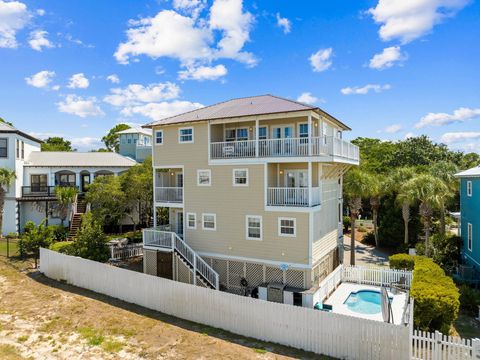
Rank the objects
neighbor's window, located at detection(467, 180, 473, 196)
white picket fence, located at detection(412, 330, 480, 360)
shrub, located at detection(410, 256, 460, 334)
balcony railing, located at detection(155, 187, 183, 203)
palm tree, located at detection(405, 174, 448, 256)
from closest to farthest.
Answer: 1. white picket fence, located at detection(412, 330, 480, 360)
2. shrub, located at detection(410, 256, 460, 334)
3. balcony railing, located at detection(155, 187, 183, 203)
4. neighbor's window, located at detection(467, 180, 473, 196)
5. palm tree, located at detection(405, 174, 448, 256)

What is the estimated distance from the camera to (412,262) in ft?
62.9

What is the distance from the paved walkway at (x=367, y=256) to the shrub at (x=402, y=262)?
4.82 meters

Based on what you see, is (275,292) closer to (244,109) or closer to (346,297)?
(346,297)

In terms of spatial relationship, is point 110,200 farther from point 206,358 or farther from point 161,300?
point 206,358

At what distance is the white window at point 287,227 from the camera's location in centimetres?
1722

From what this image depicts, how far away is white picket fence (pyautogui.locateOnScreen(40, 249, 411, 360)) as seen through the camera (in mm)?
10531

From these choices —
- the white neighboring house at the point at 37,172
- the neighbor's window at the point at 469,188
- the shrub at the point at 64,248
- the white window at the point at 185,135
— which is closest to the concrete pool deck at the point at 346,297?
the neighbor's window at the point at 469,188

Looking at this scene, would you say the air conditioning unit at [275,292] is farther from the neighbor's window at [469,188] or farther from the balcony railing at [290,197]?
the neighbor's window at [469,188]

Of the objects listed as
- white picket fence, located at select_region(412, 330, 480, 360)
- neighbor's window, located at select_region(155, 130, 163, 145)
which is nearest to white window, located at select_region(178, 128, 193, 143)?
neighbor's window, located at select_region(155, 130, 163, 145)

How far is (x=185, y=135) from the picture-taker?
2031 centimetres

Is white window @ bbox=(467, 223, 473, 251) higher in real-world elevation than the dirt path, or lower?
higher

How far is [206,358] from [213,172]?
34.2ft

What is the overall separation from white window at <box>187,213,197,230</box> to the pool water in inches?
367

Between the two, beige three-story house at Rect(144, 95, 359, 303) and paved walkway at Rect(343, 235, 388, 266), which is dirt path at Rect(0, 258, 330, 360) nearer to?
beige three-story house at Rect(144, 95, 359, 303)
